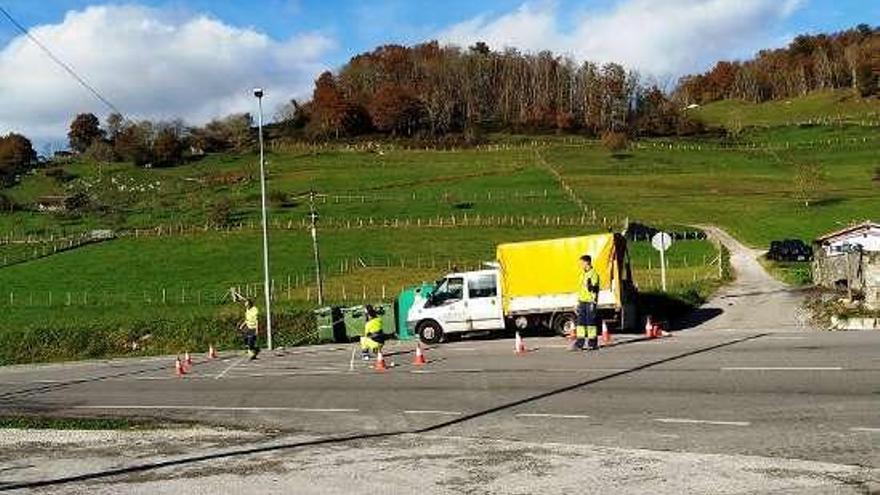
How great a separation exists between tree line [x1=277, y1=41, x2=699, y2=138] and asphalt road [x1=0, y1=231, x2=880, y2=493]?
13271 centimetres

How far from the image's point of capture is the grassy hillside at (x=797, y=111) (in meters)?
156

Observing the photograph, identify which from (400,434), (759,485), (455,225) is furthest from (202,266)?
(759,485)

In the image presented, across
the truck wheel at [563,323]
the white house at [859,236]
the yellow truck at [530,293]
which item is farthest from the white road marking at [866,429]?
the white house at [859,236]

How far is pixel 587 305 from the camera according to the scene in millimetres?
21641

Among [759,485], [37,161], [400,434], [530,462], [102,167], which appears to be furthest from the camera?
[37,161]

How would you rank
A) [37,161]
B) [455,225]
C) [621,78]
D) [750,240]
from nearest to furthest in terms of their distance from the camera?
[750,240] → [455,225] → [37,161] → [621,78]

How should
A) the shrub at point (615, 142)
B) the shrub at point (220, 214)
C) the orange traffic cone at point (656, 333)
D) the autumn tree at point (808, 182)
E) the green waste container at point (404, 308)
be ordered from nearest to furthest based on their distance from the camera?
the orange traffic cone at point (656, 333), the green waste container at point (404, 308), the shrub at point (220, 214), the autumn tree at point (808, 182), the shrub at point (615, 142)

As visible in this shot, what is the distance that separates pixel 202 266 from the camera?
66.2 metres

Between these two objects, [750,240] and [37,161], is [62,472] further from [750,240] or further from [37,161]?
[37,161]

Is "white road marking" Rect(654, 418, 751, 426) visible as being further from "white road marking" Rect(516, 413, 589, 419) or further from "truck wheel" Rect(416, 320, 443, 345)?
"truck wheel" Rect(416, 320, 443, 345)

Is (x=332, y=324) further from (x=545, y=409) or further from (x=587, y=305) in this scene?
(x=545, y=409)

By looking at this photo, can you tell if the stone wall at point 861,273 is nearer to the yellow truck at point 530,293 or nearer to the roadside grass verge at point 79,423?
the yellow truck at point 530,293

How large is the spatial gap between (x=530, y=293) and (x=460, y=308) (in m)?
2.28

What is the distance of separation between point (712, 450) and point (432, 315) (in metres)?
19.5
